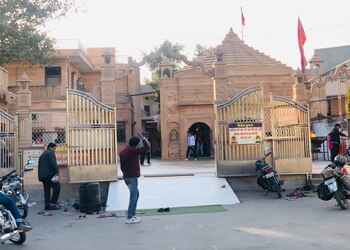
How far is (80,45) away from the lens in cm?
2900

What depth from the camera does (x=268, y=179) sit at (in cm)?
1136

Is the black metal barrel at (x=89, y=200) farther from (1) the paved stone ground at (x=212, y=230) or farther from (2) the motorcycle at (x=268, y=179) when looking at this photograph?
(2) the motorcycle at (x=268, y=179)

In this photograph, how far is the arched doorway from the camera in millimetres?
27369

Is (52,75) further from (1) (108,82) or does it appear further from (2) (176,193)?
(2) (176,193)

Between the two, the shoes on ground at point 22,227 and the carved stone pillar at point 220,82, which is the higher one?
the carved stone pillar at point 220,82

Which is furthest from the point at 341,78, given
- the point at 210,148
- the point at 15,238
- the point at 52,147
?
the point at 15,238

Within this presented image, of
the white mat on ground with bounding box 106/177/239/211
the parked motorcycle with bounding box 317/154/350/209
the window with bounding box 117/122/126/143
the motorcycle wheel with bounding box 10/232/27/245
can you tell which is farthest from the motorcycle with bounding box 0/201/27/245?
the window with bounding box 117/122/126/143

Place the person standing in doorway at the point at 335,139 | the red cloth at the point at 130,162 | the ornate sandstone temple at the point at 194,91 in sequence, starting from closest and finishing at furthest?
the red cloth at the point at 130,162
the person standing in doorway at the point at 335,139
the ornate sandstone temple at the point at 194,91

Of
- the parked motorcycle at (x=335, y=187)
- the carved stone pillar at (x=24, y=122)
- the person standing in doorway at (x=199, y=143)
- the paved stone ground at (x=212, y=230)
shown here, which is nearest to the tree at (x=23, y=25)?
the carved stone pillar at (x=24, y=122)

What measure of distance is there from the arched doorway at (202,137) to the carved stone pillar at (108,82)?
1470 cm

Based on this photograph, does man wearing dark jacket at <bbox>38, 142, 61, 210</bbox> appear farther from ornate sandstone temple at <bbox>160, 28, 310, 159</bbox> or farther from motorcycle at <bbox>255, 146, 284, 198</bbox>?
ornate sandstone temple at <bbox>160, 28, 310, 159</bbox>

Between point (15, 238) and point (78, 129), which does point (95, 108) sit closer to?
point (78, 129)

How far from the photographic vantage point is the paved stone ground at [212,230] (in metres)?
6.55

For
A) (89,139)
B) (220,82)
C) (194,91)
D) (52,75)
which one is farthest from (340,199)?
(52,75)
